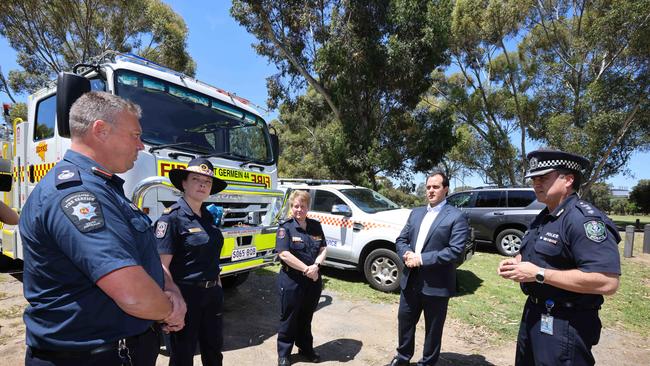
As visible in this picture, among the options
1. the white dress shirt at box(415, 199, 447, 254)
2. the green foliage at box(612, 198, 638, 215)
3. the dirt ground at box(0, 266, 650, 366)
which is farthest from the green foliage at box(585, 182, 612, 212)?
the white dress shirt at box(415, 199, 447, 254)

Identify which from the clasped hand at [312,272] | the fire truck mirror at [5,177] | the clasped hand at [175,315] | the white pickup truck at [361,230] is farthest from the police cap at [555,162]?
the fire truck mirror at [5,177]

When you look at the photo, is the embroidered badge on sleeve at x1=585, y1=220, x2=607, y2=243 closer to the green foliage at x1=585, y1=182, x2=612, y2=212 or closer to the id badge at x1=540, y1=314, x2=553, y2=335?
the id badge at x1=540, y1=314, x2=553, y2=335

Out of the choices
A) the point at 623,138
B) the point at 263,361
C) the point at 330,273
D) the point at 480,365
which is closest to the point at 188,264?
the point at 263,361

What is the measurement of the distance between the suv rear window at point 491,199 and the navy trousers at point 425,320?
7672 mm

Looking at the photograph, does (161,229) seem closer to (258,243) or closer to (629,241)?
(258,243)

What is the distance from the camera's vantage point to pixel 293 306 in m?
3.28

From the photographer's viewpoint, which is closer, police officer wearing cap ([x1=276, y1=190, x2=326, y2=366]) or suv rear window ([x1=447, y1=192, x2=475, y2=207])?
police officer wearing cap ([x1=276, y1=190, x2=326, y2=366])

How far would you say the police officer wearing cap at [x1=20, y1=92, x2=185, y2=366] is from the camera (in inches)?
49.2

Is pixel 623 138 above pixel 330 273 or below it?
above

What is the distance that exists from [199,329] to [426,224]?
2.09m

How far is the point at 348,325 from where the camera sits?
455cm

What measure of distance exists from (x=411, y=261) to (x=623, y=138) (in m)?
17.8

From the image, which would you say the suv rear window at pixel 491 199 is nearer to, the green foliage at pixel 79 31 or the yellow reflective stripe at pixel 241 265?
the yellow reflective stripe at pixel 241 265

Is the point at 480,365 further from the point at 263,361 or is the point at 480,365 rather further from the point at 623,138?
the point at 623,138
